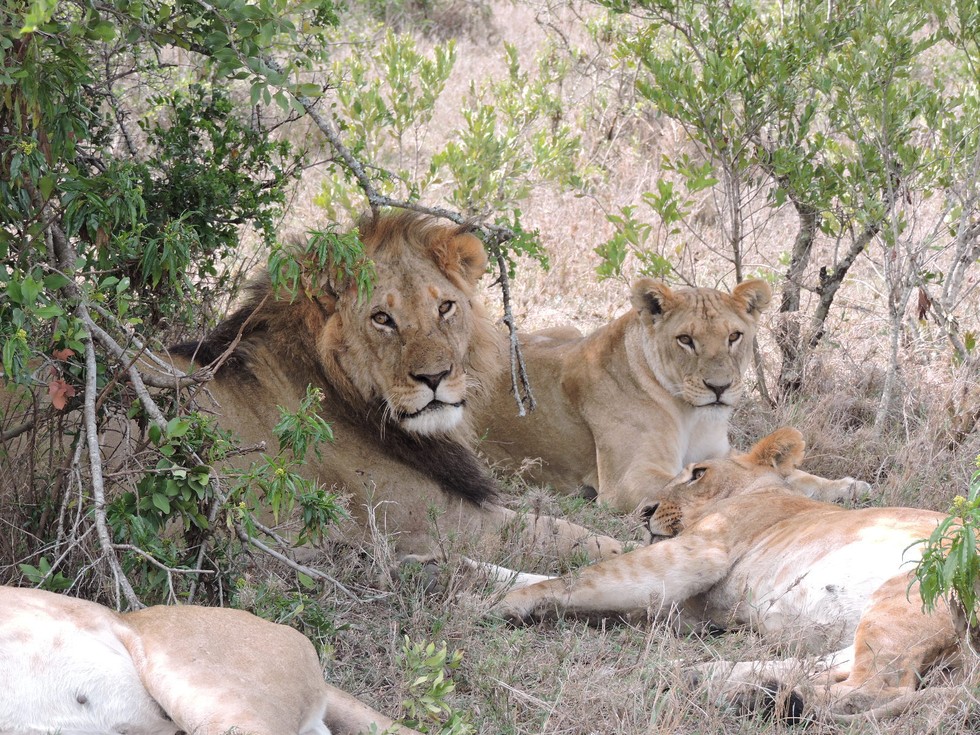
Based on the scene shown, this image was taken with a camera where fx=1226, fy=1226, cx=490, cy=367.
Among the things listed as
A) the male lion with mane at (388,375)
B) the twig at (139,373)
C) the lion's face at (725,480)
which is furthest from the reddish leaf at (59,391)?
the lion's face at (725,480)

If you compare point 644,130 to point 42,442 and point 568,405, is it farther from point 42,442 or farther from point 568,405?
point 42,442

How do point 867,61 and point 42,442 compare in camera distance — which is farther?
point 867,61

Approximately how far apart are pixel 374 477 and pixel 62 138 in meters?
1.69

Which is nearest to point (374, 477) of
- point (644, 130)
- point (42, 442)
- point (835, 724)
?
point (42, 442)

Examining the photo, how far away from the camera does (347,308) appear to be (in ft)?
14.5

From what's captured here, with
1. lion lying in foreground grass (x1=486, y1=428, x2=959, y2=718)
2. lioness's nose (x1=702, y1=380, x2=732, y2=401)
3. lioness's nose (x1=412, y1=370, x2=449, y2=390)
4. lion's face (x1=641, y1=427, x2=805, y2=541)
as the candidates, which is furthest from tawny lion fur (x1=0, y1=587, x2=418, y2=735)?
lioness's nose (x1=702, y1=380, x2=732, y2=401)

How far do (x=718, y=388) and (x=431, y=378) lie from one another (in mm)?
1793

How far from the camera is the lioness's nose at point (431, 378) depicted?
14.4ft

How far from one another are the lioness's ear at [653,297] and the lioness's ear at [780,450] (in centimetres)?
125

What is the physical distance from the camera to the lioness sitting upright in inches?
223

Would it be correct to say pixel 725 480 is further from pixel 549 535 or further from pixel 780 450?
pixel 549 535

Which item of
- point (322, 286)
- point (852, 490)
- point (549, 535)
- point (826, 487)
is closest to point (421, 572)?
point (549, 535)

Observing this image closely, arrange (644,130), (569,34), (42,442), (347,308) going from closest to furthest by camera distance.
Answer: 1. (42,442)
2. (347,308)
3. (644,130)
4. (569,34)

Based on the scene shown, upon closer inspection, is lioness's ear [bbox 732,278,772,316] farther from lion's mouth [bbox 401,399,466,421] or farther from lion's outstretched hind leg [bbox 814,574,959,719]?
lion's outstretched hind leg [bbox 814,574,959,719]
